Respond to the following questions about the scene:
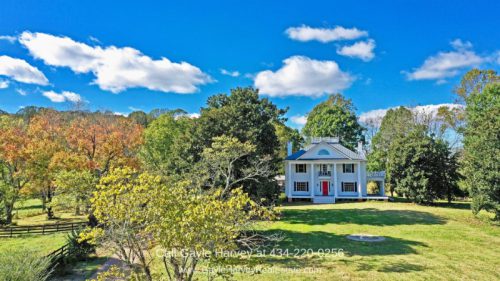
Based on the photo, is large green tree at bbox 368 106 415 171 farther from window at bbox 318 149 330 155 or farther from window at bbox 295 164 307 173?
window at bbox 295 164 307 173

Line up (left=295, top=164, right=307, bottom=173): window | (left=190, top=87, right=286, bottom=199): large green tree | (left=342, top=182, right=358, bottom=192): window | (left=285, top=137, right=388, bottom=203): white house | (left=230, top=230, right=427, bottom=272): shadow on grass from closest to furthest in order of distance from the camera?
(left=230, top=230, right=427, bottom=272): shadow on grass
(left=190, top=87, right=286, bottom=199): large green tree
(left=285, top=137, right=388, bottom=203): white house
(left=342, top=182, right=358, bottom=192): window
(left=295, top=164, right=307, bottom=173): window

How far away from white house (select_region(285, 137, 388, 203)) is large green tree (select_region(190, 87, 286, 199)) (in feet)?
32.6

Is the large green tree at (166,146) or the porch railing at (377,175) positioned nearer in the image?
the large green tree at (166,146)

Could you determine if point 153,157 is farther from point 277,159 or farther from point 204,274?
point 204,274

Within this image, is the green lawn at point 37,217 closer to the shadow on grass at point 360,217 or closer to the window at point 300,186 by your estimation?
the shadow on grass at point 360,217

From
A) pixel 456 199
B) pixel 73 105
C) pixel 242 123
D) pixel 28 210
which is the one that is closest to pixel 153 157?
pixel 242 123

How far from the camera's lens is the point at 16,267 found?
7.71 m

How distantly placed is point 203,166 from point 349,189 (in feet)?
71.5

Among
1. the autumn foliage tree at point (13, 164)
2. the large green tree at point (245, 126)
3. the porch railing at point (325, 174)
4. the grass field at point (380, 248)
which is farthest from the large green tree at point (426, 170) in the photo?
the autumn foliage tree at point (13, 164)

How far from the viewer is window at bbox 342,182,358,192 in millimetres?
31812

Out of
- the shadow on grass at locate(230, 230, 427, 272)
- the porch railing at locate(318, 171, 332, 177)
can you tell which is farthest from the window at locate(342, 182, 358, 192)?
the shadow on grass at locate(230, 230, 427, 272)

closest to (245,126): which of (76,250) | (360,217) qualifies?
(360,217)

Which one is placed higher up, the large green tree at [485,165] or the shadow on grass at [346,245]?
the large green tree at [485,165]

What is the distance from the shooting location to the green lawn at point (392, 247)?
34.4 feet
